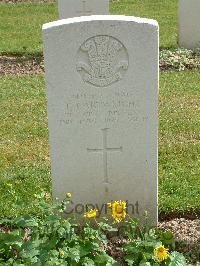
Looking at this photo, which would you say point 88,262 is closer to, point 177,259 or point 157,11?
point 177,259

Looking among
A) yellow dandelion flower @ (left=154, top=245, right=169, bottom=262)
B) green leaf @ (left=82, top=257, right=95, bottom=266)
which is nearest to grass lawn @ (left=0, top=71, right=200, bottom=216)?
green leaf @ (left=82, top=257, right=95, bottom=266)

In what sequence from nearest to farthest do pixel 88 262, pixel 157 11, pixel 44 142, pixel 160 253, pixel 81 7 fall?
pixel 160 253 < pixel 88 262 < pixel 44 142 < pixel 81 7 < pixel 157 11

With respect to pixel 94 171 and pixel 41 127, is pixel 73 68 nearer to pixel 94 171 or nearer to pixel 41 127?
pixel 94 171

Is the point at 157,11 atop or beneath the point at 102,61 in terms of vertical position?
beneath

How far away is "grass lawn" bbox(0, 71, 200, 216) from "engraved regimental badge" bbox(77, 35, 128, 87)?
92cm

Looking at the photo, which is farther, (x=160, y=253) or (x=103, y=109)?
(x=103, y=109)

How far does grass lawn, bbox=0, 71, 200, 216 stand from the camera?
514 cm

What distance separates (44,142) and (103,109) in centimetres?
230

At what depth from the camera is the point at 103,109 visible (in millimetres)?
4242

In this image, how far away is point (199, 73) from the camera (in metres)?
8.84

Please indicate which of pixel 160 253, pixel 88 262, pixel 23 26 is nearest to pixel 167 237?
pixel 160 253

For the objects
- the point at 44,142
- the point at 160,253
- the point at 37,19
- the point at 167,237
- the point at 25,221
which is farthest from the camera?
the point at 37,19

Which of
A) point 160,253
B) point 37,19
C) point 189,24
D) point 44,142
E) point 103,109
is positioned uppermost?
point 103,109

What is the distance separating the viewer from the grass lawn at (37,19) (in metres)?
11.1
